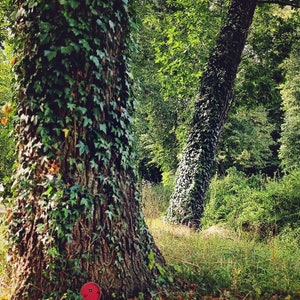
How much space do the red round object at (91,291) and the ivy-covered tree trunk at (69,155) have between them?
5 cm

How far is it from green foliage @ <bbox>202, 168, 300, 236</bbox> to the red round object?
5.51 metres

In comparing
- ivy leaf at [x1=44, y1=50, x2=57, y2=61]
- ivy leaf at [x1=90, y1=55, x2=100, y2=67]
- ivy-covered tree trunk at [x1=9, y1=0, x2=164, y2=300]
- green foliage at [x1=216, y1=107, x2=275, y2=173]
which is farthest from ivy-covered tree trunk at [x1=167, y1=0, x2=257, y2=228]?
green foliage at [x1=216, y1=107, x2=275, y2=173]

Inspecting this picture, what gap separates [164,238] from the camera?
5.44 m

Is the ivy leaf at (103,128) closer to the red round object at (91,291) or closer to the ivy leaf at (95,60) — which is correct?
the ivy leaf at (95,60)

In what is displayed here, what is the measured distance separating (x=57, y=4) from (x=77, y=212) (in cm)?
177

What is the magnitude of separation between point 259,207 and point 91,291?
22.0 ft

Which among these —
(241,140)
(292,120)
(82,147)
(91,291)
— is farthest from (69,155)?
(292,120)

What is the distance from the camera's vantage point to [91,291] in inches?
125

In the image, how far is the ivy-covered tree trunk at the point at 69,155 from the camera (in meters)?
3.12

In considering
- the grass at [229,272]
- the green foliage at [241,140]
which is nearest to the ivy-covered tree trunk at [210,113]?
the grass at [229,272]

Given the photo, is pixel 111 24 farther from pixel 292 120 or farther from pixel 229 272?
pixel 292 120

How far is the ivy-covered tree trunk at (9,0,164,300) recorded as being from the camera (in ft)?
10.2

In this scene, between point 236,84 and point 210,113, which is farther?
point 236,84

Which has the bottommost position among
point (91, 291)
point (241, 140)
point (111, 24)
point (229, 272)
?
point (91, 291)
